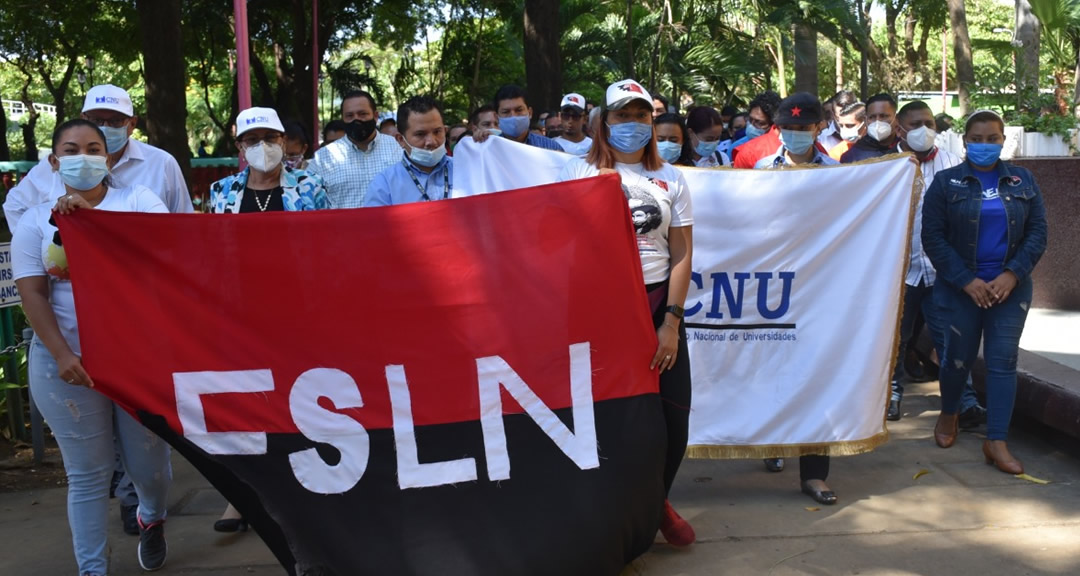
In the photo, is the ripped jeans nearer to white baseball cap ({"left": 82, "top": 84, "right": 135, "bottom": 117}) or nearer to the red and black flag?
the red and black flag

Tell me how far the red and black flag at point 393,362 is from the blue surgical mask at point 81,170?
24 cm

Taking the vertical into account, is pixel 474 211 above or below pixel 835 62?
below

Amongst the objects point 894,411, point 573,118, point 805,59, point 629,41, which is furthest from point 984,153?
point 629,41

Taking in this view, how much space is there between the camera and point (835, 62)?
190ft

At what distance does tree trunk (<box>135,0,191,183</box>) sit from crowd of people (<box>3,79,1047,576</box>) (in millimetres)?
5777

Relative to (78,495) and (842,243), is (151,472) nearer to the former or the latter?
(78,495)

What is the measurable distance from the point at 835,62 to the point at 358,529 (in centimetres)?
5739

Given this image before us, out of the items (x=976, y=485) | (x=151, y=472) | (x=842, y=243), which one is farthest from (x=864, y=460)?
(x=151, y=472)

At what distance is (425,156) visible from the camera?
4930 mm

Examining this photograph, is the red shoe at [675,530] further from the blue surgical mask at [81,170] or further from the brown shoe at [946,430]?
the blue surgical mask at [81,170]

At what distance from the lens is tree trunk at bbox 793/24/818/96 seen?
2028 cm

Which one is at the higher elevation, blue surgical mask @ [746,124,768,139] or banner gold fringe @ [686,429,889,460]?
blue surgical mask @ [746,124,768,139]

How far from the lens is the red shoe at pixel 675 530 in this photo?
15.4ft

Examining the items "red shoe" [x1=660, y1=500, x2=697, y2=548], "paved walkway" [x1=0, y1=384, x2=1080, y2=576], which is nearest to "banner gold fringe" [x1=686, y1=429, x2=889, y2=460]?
"paved walkway" [x1=0, y1=384, x2=1080, y2=576]
